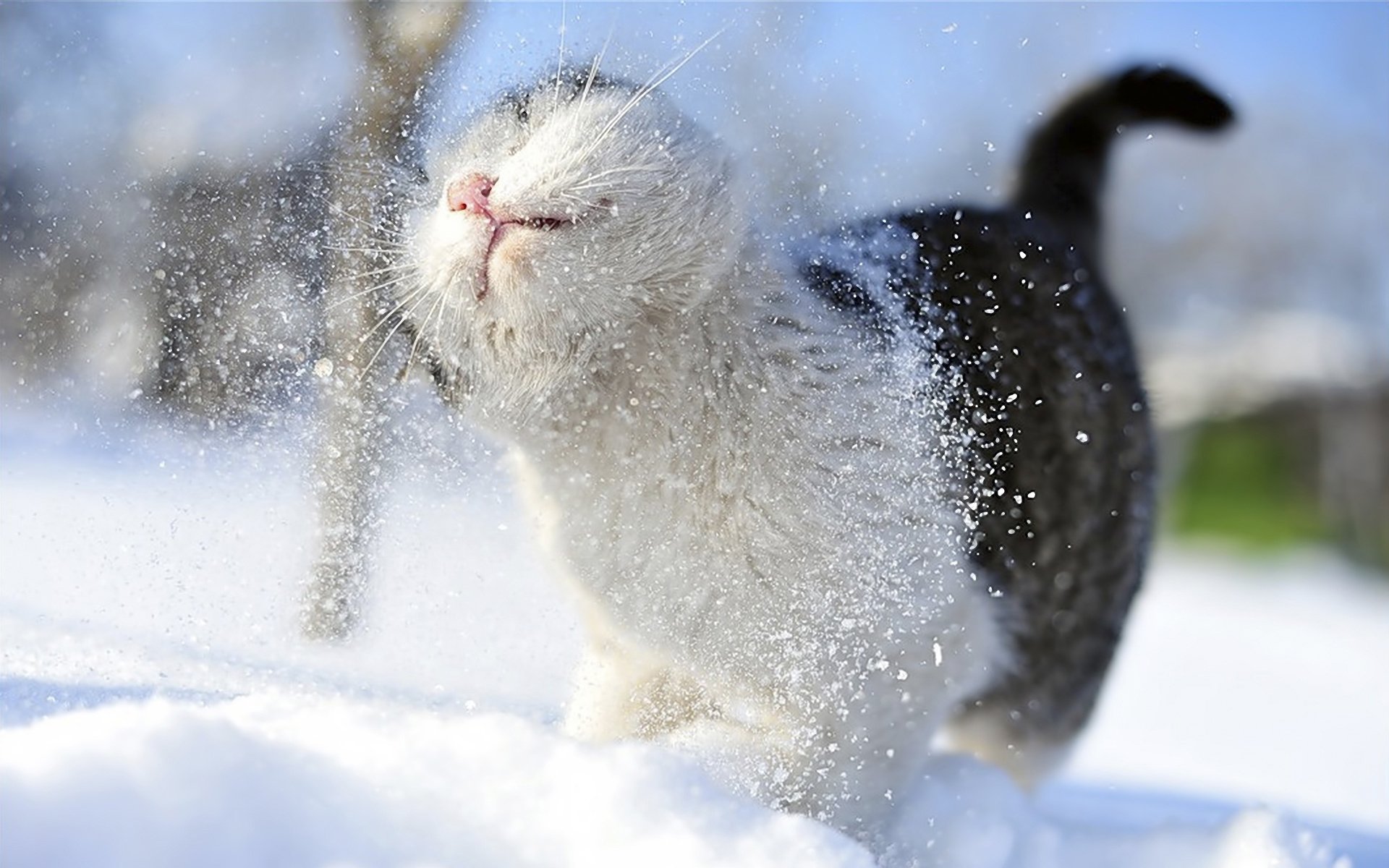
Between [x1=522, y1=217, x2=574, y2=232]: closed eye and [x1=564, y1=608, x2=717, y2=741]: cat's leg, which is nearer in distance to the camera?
[x1=522, y1=217, x2=574, y2=232]: closed eye

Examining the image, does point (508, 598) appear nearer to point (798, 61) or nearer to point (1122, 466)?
point (798, 61)

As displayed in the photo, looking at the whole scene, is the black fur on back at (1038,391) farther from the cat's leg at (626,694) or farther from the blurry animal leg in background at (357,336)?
the blurry animal leg in background at (357,336)

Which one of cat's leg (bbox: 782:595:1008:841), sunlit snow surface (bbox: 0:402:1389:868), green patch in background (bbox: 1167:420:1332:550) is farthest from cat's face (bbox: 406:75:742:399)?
green patch in background (bbox: 1167:420:1332:550)

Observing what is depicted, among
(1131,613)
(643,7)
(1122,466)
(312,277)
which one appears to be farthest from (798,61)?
(1131,613)

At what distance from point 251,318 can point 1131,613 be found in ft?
6.33

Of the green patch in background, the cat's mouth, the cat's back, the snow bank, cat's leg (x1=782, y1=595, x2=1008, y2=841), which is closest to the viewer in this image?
the snow bank

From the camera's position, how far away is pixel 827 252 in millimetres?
1632

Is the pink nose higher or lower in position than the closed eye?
higher

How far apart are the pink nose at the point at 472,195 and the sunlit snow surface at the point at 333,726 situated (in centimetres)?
49

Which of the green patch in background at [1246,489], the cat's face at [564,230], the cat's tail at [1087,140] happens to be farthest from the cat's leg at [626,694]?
the green patch in background at [1246,489]

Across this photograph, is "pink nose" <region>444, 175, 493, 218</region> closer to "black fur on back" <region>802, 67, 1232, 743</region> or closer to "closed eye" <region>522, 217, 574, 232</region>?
"closed eye" <region>522, 217, 574, 232</region>

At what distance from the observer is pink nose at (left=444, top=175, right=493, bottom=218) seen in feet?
4.32

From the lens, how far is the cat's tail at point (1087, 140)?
2594 mm

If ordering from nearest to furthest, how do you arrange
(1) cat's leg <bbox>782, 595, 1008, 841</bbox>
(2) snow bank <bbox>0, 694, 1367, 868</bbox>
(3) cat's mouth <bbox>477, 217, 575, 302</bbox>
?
(2) snow bank <bbox>0, 694, 1367, 868</bbox> < (3) cat's mouth <bbox>477, 217, 575, 302</bbox> < (1) cat's leg <bbox>782, 595, 1008, 841</bbox>
